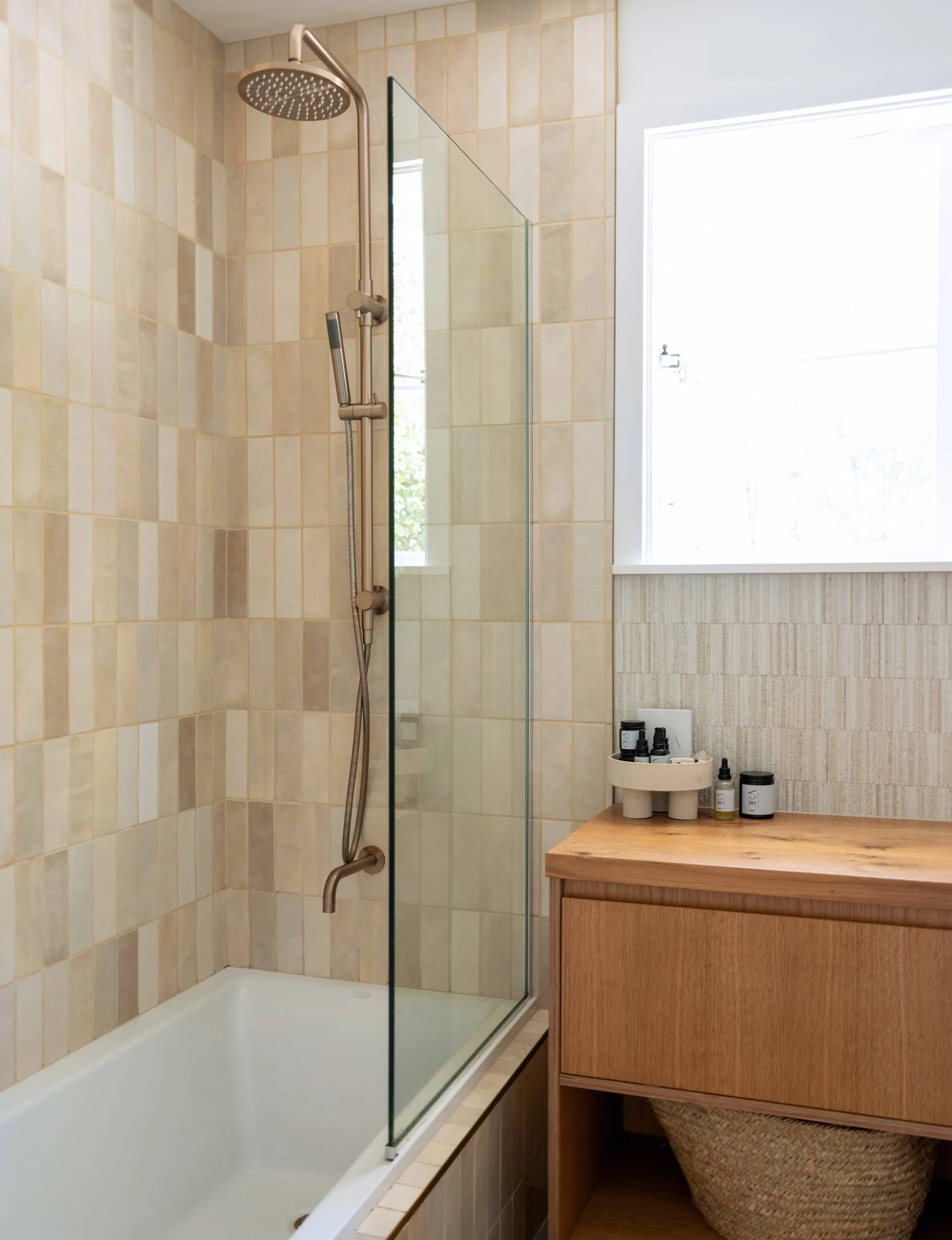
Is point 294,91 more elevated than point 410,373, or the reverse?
point 294,91

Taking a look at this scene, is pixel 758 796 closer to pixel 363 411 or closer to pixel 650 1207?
pixel 650 1207

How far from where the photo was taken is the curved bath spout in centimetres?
195

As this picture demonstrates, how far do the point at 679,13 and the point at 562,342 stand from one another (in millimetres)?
659

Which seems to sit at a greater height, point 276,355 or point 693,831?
point 276,355

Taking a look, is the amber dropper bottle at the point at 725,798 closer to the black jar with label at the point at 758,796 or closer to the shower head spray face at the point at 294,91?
the black jar with label at the point at 758,796

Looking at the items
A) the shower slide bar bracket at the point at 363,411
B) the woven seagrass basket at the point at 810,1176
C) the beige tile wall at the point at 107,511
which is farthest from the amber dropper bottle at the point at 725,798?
the beige tile wall at the point at 107,511

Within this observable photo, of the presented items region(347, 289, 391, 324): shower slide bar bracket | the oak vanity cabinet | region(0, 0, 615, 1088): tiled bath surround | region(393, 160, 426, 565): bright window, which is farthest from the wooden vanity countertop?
region(347, 289, 391, 324): shower slide bar bracket

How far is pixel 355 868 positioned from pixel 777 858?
81 cm

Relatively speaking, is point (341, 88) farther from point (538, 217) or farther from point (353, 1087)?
point (353, 1087)

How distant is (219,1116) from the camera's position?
6.74ft

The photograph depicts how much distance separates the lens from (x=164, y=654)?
2127 millimetres

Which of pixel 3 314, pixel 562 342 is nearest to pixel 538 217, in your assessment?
pixel 562 342

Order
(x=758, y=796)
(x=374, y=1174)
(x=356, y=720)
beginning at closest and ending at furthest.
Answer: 1. (x=374, y=1174)
2. (x=758, y=796)
3. (x=356, y=720)

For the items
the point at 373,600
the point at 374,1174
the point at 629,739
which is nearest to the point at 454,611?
the point at 373,600
